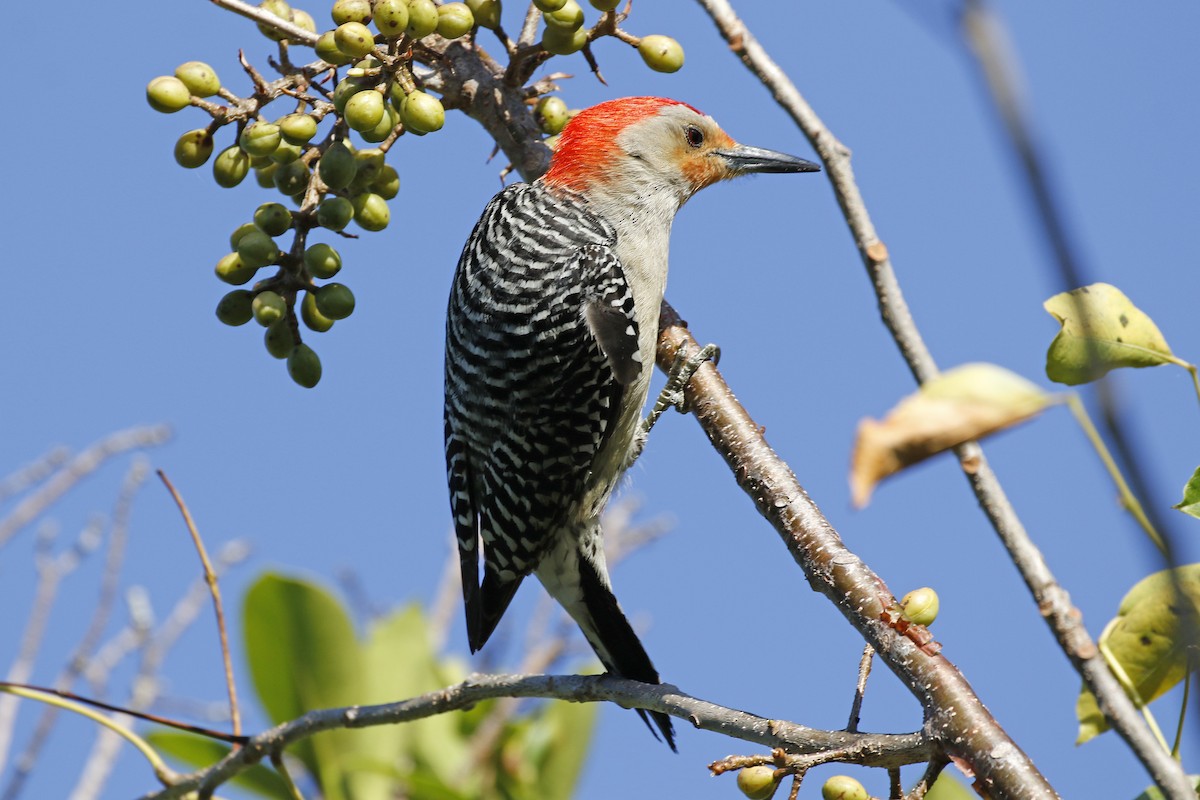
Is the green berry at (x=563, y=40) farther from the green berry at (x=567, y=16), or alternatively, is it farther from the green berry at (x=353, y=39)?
the green berry at (x=353, y=39)

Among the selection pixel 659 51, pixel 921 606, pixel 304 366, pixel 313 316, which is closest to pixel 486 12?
pixel 659 51

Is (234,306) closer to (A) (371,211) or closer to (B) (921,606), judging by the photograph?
(A) (371,211)

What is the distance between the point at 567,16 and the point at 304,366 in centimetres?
98

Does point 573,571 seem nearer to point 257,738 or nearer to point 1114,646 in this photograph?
point 257,738

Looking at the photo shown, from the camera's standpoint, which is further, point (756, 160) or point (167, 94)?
point (756, 160)

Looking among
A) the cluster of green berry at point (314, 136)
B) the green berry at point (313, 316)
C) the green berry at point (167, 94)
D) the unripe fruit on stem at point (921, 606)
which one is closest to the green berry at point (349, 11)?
the cluster of green berry at point (314, 136)

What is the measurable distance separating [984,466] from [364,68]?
4.92 feet

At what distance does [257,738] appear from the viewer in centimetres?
258

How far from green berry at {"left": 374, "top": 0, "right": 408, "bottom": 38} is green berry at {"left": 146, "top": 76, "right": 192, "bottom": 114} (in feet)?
1.45

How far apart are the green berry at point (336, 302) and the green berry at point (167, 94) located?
49cm

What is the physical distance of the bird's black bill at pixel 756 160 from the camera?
4.04 m

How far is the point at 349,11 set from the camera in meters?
2.54

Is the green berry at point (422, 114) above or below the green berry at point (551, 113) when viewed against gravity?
below

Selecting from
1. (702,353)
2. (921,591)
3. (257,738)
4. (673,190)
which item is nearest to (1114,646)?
(921,591)
